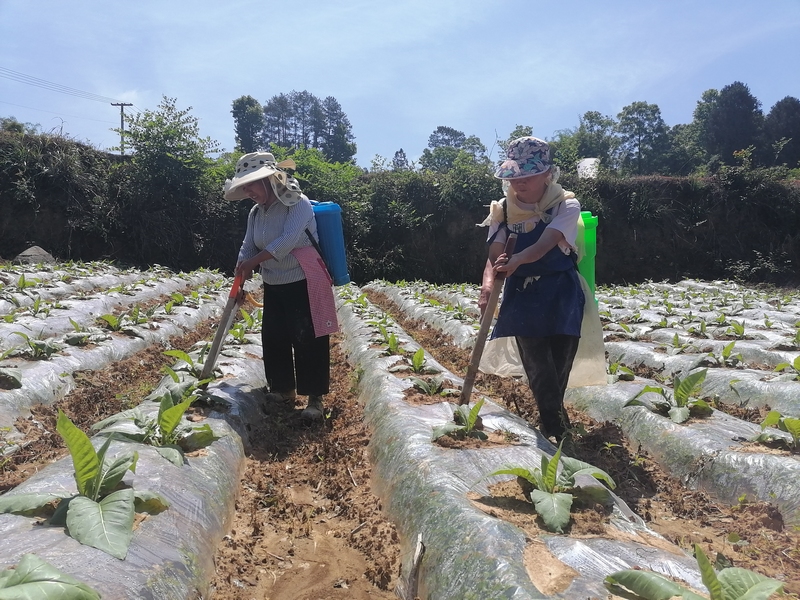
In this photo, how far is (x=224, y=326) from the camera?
400 cm

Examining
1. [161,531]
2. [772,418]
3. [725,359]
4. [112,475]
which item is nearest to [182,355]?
[112,475]

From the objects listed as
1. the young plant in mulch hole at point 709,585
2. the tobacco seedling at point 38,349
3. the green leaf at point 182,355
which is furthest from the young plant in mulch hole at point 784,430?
the tobacco seedling at point 38,349

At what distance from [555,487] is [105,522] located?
1.56 metres

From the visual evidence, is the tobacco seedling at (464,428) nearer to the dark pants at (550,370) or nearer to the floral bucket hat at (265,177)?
the dark pants at (550,370)

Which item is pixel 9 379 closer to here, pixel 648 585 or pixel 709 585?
pixel 648 585

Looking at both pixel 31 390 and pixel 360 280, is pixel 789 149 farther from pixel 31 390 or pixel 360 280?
pixel 31 390

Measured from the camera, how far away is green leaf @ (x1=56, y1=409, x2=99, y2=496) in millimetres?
1946

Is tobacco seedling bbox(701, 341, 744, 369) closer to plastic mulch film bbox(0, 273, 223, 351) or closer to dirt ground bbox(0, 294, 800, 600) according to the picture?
dirt ground bbox(0, 294, 800, 600)

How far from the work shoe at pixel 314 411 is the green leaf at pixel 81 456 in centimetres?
229

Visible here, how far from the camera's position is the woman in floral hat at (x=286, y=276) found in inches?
155

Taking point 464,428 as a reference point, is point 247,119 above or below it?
above

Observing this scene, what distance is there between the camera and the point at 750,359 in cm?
571

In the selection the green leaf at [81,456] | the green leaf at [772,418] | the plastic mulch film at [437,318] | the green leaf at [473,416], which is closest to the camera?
the green leaf at [81,456]

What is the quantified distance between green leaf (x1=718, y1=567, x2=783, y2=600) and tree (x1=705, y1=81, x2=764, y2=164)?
41491 millimetres
